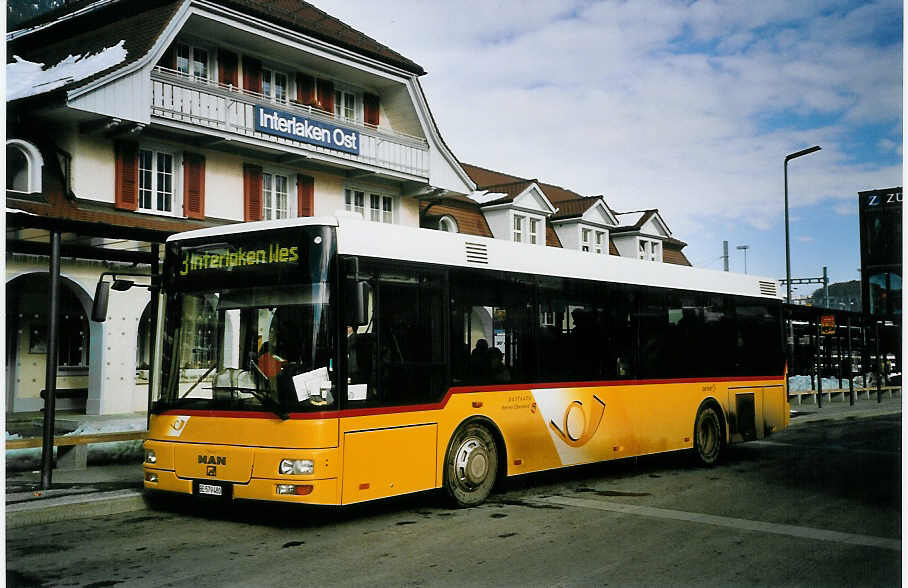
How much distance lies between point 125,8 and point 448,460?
16.9 meters

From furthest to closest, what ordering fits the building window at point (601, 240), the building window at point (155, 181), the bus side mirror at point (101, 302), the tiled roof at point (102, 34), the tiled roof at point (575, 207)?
1. the building window at point (601, 240)
2. the tiled roof at point (575, 207)
3. the building window at point (155, 181)
4. the tiled roof at point (102, 34)
5. the bus side mirror at point (101, 302)

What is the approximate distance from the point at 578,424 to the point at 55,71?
1567 centimetres

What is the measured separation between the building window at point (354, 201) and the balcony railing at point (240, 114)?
1.08m

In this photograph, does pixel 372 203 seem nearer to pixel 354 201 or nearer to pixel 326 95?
pixel 354 201

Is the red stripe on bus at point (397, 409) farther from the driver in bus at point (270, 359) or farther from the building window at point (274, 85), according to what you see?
the building window at point (274, 85)

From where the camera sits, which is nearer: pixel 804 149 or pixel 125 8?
pixel 804 149

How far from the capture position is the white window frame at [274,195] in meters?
24.0

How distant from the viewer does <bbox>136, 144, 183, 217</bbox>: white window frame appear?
69.9 ft

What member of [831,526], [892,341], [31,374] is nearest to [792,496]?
[831,526]

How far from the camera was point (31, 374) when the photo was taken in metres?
22.9

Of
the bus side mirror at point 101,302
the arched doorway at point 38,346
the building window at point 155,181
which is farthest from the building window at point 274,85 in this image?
the bus side mirror at point 101,302

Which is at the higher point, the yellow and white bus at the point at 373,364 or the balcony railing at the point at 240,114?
the balcony railing at the point at 240,114

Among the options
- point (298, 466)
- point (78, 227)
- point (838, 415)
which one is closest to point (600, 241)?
point (838, 415)

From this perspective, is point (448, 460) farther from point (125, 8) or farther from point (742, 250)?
point (125, 8)
